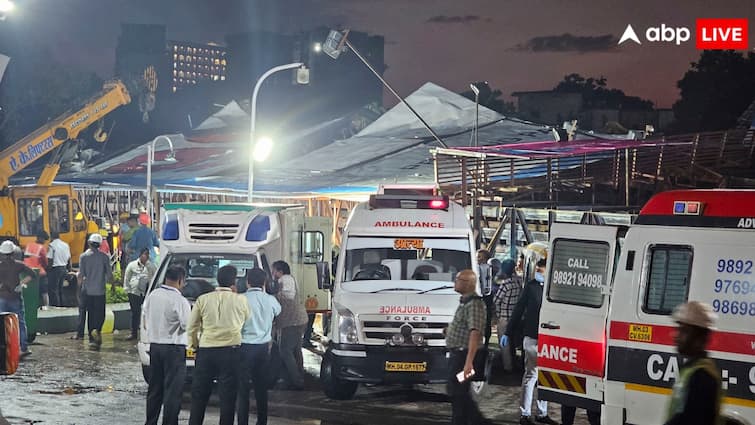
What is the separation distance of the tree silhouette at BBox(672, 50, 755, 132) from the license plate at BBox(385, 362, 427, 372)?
162ft

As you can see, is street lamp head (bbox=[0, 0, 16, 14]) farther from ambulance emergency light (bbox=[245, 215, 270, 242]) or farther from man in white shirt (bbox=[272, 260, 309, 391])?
man in white shirt (bbox=[272, 260, 309, 391])

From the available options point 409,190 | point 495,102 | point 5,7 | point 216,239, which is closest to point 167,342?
point 216,239

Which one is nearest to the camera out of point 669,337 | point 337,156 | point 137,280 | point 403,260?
point 669,337

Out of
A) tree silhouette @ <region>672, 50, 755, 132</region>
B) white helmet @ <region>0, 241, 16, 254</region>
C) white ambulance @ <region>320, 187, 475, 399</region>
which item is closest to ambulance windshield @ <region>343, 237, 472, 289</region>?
white ambulance @ <region>320, 187, 475, 399</region>

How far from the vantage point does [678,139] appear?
25.9 metres

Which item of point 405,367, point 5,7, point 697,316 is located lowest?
point 405,367

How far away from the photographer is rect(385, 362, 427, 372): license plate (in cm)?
1431

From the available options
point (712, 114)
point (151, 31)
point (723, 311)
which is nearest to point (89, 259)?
point (723, 311)

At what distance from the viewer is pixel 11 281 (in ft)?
57.3

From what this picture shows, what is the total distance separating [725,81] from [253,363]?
55638 mm

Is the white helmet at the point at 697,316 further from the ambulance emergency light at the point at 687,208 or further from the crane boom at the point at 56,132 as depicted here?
the crane boom at the point at 56,132

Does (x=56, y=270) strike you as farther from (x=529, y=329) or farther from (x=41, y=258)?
(x=529, y=329)

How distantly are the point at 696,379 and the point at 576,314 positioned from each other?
5004 mm

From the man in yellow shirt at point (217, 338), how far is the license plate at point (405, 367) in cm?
310
